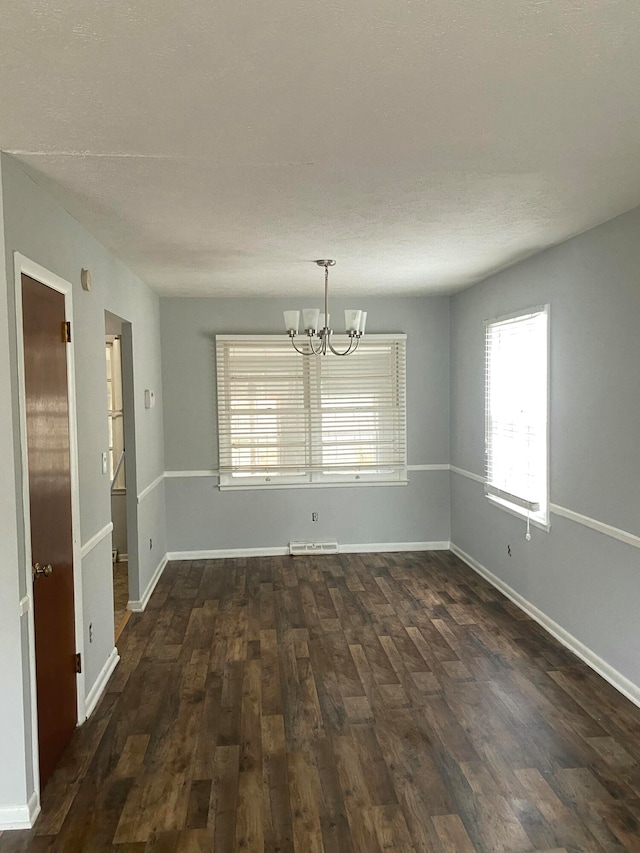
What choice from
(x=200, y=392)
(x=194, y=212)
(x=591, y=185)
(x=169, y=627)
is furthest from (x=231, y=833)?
(x=200, y=392)

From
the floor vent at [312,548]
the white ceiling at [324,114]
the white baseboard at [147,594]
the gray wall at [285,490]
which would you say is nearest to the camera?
the white ceiling at [324,114]

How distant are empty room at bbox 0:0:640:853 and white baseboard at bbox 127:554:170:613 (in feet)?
0.23

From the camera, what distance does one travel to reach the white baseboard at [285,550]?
6.28 metres

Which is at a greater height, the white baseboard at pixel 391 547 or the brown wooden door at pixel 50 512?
the brown wooden door at pixel 50 512

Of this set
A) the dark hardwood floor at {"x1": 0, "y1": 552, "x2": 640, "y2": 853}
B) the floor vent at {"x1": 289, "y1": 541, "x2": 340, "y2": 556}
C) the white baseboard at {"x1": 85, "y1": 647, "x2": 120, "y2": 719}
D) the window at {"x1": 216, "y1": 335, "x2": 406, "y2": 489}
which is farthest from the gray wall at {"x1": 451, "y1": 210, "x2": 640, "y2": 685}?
the white baseboard at {"x1": 85, "y1": 647, "x2": 120, "y2": 719}

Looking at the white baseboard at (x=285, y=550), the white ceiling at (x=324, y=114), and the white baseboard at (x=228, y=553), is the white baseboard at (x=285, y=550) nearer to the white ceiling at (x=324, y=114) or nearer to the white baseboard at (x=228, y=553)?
the white baseboard at (x=228, y=553)

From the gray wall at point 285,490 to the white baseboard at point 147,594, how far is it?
49cm

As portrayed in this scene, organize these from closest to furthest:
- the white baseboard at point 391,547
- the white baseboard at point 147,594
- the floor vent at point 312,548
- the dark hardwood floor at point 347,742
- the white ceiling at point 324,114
Answer: the white ceiling at point 324,114, the dark hardwood floor at point 347,742, the white baseboard at point 147,594, the floor vent at point 312,548, the white baseboard at point 391,547

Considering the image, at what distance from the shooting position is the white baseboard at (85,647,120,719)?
3.32m

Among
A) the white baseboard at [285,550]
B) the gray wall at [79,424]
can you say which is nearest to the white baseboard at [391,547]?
the white baseboard at [285,550]

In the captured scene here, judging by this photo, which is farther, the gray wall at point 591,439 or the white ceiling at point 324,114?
the gray wall at point 591,439

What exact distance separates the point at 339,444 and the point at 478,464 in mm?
1416

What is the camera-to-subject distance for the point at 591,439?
12.3ft

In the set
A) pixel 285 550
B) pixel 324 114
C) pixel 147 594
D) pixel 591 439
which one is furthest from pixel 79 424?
pixel 285 550
